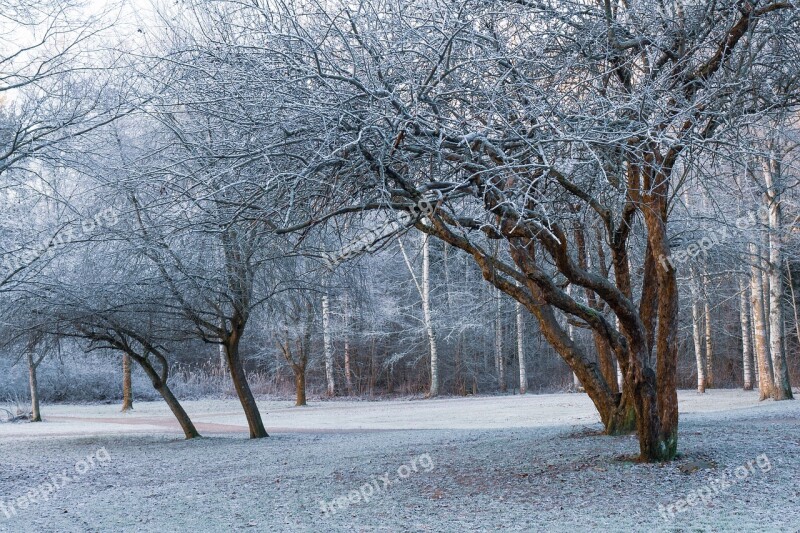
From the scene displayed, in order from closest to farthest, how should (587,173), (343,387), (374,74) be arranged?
(374,74)
(587,173)
(343,387)

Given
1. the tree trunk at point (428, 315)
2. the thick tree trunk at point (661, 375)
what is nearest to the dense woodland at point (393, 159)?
the thick tree trunk at point (661, 375)

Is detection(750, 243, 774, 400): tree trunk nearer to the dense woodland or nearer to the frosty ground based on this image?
the dense woodland

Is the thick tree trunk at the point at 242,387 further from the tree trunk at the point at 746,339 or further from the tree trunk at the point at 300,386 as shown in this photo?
the tree trunk at the point at 746,339

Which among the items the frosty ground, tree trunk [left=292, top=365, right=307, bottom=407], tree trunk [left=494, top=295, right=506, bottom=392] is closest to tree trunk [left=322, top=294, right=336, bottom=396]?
tree trunk [left=292, top=365, right=307, bottom=407]

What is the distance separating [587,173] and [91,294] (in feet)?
27.4

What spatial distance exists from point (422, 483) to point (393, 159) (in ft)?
12.8

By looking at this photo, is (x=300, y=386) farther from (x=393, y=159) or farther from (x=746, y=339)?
(x=393, y=159)

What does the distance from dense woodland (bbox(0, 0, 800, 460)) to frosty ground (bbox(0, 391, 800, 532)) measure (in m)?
1.05

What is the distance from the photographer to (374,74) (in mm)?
7066

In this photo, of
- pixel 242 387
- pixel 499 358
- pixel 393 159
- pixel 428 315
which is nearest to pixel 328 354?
pixel 428 315

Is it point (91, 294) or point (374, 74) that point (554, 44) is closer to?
point (374, 74)

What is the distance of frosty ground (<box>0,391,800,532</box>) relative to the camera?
23.4ft

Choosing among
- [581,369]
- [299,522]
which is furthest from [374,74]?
[581,369]

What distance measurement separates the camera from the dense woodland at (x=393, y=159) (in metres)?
6.88
